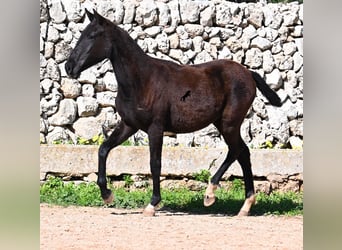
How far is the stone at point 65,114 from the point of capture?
8.16 m

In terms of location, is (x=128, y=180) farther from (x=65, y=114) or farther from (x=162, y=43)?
(x=162, y=43)

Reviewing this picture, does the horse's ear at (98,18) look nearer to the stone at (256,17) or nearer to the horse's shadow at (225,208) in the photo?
the horse's shadow at (225,208)

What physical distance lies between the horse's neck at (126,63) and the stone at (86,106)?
6.31 ft

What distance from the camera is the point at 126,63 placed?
6.29 meters

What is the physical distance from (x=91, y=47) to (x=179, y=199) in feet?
6.89

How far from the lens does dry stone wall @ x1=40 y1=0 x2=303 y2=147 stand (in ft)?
26.9

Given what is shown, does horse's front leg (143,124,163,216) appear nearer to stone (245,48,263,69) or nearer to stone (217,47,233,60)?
stone (217,47,233,60)

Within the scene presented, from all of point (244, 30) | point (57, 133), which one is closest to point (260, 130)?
point (244, 30)

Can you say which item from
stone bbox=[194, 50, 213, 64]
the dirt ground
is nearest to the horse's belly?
the dirt ground

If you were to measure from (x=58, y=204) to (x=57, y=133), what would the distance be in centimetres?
132

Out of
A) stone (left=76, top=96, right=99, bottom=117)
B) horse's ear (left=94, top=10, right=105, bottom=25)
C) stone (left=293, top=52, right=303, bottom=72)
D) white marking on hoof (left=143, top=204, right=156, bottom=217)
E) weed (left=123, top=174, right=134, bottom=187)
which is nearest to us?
horse's ear (left=94, top=10, right=105, bottom=25)

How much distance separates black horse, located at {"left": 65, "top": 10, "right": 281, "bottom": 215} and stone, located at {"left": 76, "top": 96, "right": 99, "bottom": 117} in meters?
1.82

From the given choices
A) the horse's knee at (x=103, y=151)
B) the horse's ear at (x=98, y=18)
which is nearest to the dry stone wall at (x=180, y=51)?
the horse's knee at (x=103, y=151)
